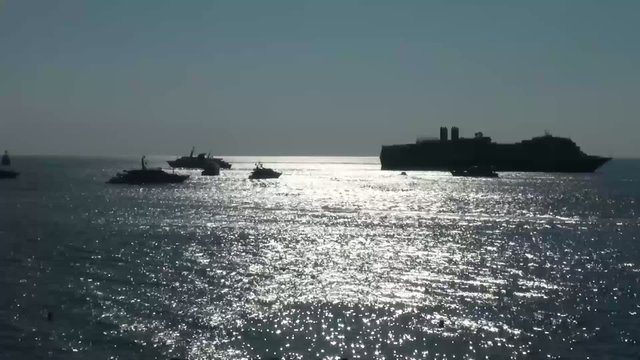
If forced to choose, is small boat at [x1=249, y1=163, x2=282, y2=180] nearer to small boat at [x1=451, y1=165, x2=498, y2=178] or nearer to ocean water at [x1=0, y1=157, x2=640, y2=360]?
small boat at [x1=451, y1=165, x2=498, y2=178]

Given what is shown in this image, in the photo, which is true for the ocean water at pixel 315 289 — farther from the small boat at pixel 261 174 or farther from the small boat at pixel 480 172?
the small boat at pixel 480 172

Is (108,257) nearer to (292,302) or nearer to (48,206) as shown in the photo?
(292,302)

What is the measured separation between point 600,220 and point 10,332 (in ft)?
202

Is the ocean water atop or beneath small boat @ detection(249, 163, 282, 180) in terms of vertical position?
beneath

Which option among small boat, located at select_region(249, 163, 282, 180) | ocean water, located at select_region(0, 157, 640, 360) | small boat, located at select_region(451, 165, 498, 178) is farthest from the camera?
small boat, located at select_region(451, 165, 498, 178)

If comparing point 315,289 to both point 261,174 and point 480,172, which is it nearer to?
point 261,174

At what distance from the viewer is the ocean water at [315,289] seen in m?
23.8

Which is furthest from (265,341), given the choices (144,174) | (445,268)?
(144,174)

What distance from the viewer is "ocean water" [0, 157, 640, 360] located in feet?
78.2

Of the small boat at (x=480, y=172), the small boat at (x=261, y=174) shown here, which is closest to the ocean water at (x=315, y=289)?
the small boat at (x=261, y=174)

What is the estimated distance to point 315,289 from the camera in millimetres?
32844

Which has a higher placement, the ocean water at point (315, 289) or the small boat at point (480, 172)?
the small boat at point (480, 172)

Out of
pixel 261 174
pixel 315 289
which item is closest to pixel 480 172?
pixel 261 174

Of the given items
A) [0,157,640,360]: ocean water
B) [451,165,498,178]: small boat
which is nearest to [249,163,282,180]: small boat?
[451,165,498,178]: small boat
